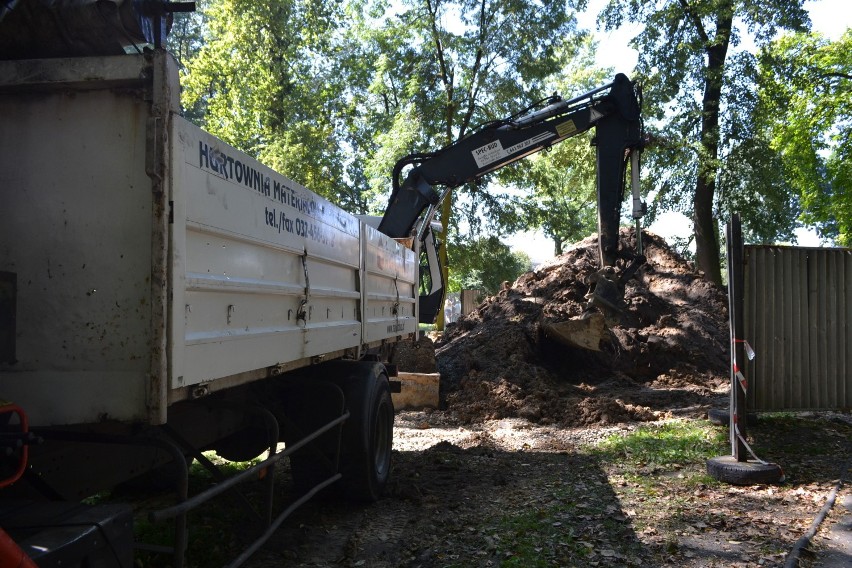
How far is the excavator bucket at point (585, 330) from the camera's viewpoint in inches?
484

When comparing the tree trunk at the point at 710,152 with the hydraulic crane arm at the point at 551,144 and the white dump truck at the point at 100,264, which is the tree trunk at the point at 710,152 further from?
the white dump truck at the point at 100,264

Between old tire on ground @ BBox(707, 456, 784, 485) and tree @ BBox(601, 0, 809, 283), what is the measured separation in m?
13.2

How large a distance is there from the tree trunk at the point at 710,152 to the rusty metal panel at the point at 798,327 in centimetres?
1098

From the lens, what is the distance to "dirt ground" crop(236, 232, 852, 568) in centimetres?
508

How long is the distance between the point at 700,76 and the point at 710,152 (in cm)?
215

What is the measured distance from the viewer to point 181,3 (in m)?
3.47

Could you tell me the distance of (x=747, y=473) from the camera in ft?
21.4

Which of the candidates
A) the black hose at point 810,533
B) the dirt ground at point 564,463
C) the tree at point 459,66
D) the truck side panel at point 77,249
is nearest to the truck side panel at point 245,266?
the truck side panel at point 77,249

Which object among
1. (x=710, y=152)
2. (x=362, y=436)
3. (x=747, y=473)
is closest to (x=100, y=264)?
(x=362, y=436)

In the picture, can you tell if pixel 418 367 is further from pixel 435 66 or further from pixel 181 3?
pixel 435 66

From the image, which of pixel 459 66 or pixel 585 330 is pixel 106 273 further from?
pixel 459 66

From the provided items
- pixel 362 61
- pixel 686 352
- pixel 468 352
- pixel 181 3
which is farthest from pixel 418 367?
pixel 362 61

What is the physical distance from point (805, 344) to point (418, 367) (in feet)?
20.1

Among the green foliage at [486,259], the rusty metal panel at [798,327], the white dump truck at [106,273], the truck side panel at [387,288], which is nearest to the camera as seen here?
the white dump truck at [106,273]
